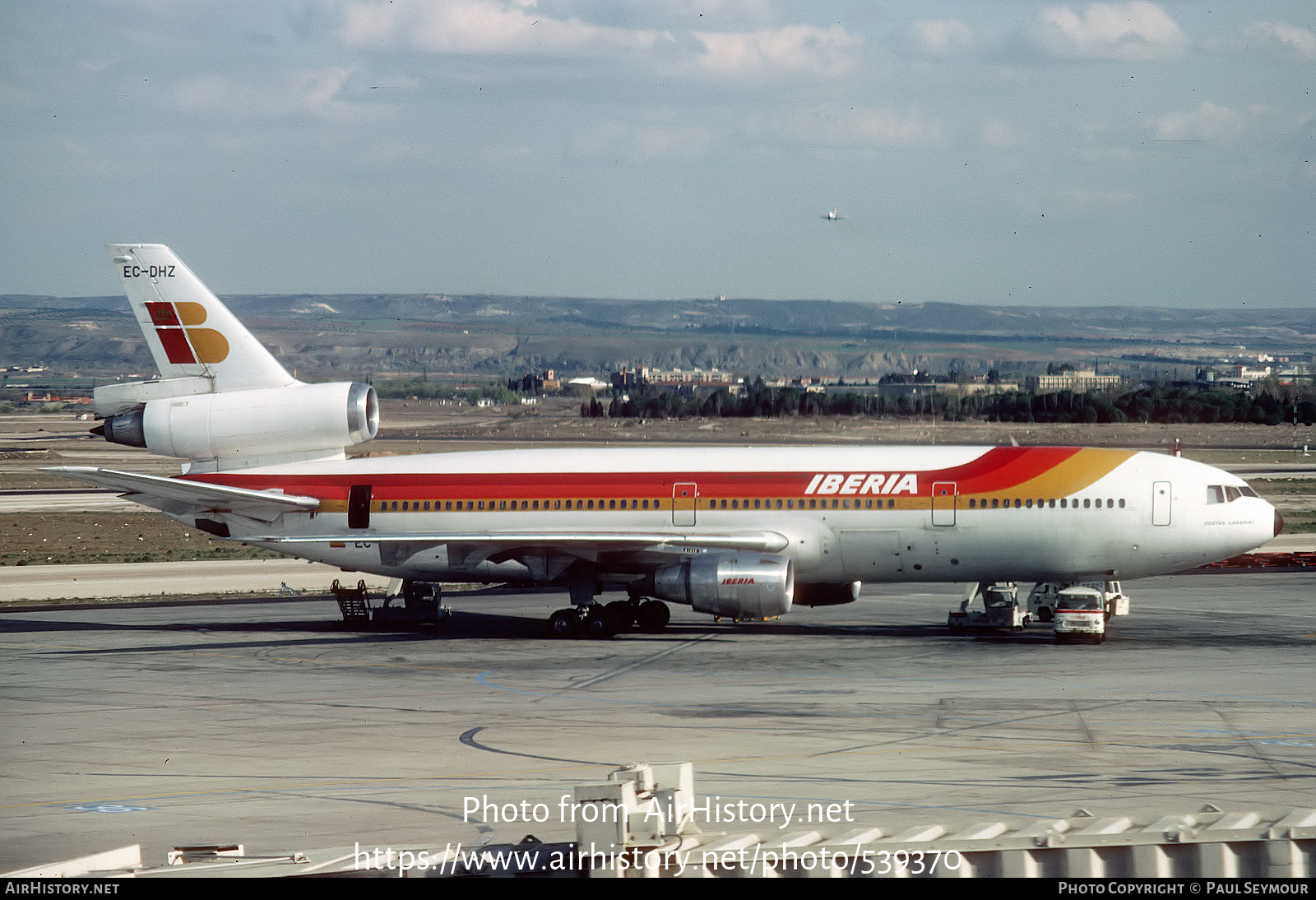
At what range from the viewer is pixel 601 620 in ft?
134

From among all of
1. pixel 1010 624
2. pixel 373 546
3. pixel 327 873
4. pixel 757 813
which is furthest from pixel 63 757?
pixel 1010 624

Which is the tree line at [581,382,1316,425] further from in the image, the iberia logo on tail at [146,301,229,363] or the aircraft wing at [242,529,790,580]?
the iberia logo on tail at [146,301,229,363]

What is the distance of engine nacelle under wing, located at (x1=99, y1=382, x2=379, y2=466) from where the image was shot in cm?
4250

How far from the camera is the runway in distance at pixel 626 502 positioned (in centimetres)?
3884

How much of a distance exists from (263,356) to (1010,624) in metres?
23.9

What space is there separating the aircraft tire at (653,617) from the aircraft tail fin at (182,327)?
13.7 m

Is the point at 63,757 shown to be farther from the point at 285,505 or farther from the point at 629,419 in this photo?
the point at 629,419

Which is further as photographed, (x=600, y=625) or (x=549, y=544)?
(x=600, y=625)

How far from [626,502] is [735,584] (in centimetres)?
490

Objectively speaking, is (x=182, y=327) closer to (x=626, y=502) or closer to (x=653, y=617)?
(x=626, y=502)

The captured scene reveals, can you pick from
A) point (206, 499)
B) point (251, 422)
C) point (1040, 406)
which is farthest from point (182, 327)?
point (1040, 406)

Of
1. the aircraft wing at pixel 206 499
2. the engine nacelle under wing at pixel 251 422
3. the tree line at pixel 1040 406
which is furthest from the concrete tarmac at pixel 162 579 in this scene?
the tree line at pixel 1040 406

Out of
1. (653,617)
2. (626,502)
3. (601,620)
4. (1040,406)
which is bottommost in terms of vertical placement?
(653,617)

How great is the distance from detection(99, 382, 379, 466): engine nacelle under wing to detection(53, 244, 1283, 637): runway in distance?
0.06 metres
